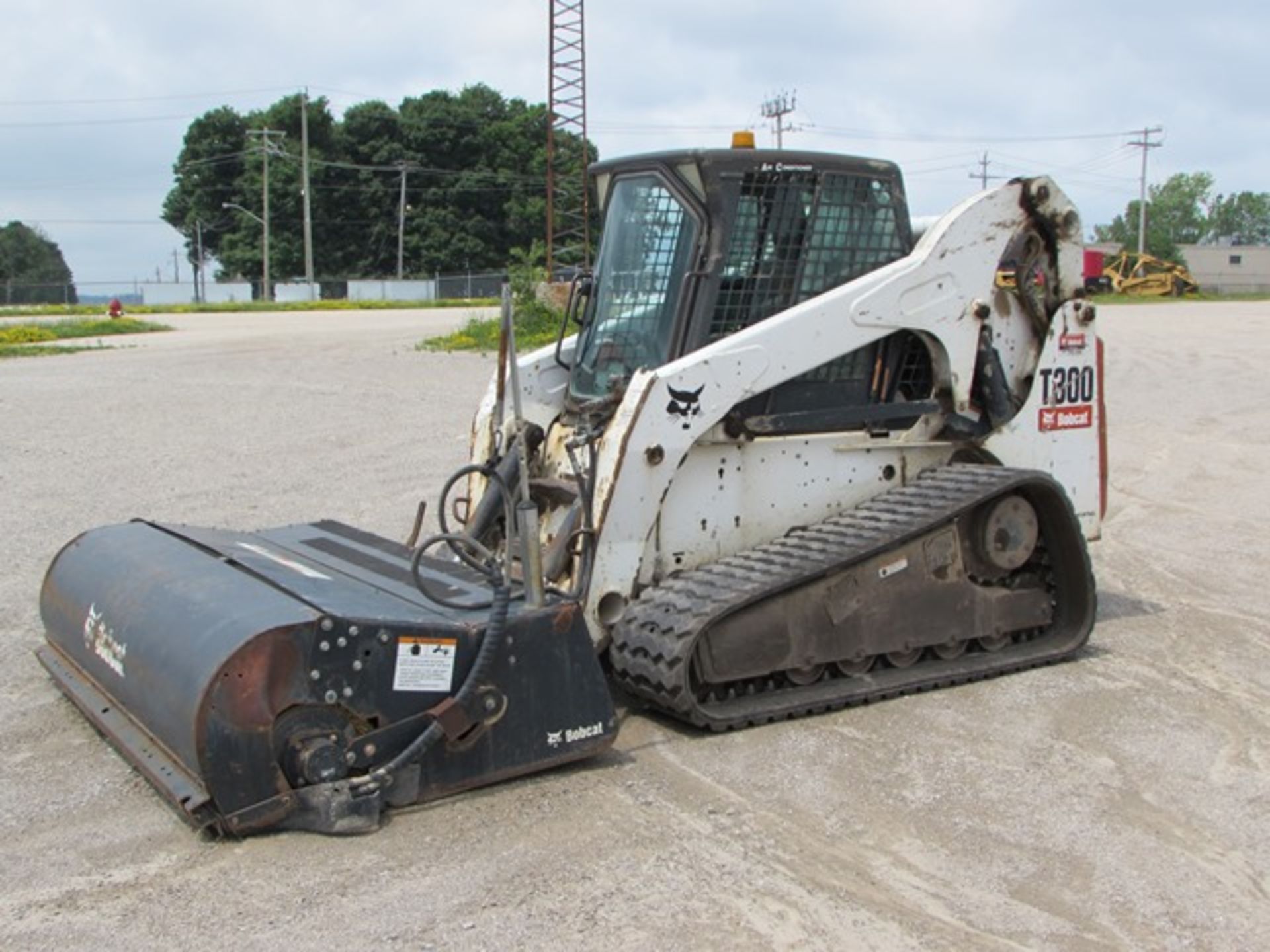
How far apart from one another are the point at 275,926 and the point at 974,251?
4.32 metres


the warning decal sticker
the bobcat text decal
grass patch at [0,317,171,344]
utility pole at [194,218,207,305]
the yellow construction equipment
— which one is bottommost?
the bobcat text decal

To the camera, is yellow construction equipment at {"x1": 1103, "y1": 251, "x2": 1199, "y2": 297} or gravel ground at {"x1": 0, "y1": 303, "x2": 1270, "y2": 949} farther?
yellow construction equipment at {"x1": 1103, "y1": 251, "x2": 1199, "y2": 297}

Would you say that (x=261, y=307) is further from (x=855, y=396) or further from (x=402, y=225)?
(x=855, y=396)

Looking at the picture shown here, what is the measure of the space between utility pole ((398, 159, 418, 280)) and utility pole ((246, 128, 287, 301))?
6103 millimetres

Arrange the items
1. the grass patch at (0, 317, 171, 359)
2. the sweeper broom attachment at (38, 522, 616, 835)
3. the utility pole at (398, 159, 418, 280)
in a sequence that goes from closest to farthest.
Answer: the sweeper broom attachment at (38, 522, 616, 835)
the grass patch at (0, 317, 171, 359)
the utility pole at (398, 159, 418, 280)

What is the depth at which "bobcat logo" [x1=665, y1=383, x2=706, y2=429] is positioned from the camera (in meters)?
5.64

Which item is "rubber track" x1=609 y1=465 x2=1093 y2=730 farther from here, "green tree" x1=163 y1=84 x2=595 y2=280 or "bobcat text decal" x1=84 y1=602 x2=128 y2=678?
"green tree" x1=163 y1=84 x2=595 y2=280

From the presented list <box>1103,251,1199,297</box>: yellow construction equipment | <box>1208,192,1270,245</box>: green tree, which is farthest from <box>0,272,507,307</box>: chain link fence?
<box>1208,192,1270,245</box>: green tree

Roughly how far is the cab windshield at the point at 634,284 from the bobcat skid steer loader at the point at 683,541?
2cm

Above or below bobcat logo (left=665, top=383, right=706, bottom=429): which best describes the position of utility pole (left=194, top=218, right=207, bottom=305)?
above

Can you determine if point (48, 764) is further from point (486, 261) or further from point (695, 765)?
point (486, 261)

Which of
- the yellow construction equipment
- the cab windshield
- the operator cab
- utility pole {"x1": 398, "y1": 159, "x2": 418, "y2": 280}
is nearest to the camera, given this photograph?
the operator cab

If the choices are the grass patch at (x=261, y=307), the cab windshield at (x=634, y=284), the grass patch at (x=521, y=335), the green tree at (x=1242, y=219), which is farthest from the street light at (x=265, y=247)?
the green tree at (x=1242, y=219)

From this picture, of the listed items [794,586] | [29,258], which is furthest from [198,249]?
[794,586]
